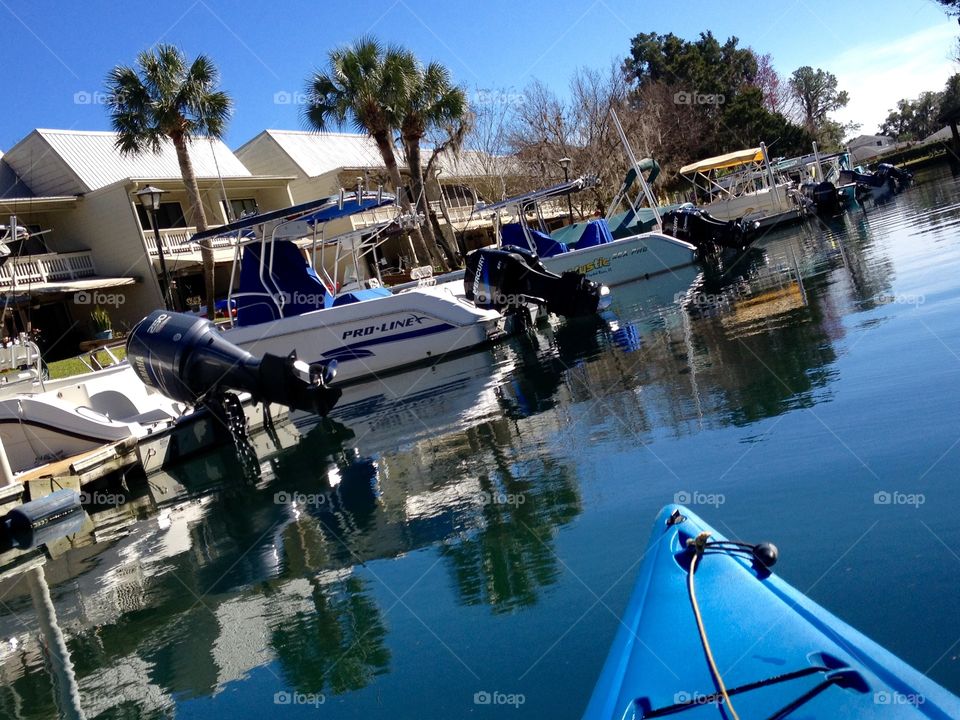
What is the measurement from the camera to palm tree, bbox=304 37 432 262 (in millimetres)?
33438

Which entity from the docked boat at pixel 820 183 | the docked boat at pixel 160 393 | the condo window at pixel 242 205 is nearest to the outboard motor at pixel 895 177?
the docked boat at pixel 820 183

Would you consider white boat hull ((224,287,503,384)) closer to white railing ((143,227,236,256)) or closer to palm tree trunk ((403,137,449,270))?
white railing ((143,227,236,256))

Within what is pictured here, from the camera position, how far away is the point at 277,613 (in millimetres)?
7016

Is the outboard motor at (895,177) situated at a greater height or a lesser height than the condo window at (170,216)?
lesser

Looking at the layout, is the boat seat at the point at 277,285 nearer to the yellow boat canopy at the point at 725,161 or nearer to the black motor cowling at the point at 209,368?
the black motor cowling at the point at 209,368

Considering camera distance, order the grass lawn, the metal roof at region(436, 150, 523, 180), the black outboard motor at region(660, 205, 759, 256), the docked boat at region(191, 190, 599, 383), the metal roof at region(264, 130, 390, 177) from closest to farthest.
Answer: the docked boat at region(191, 190, 599, 383), the grass lawn, the black outboard motor at region(660, 205, 759, 256), the metal roof at region(264, 130, 390, 177), the metal roof at region(436, 150, 523, 180)

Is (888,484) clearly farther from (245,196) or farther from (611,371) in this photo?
(245,196)

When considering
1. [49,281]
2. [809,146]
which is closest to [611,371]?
[49,281]

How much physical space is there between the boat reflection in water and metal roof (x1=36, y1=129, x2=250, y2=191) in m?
20.2

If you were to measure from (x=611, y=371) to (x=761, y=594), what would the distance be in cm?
1038

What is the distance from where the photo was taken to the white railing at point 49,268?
28.7 m

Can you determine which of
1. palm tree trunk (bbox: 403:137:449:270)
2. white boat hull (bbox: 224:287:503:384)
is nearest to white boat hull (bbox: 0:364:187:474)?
white boat hull (bbox: 224:287:503:384)

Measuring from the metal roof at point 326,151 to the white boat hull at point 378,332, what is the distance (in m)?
25.3

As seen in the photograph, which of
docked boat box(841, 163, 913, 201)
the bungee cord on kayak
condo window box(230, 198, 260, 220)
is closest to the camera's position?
the bungee cord on kayak
